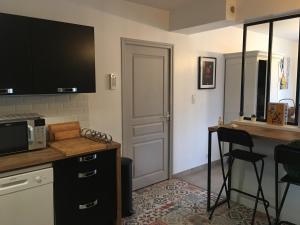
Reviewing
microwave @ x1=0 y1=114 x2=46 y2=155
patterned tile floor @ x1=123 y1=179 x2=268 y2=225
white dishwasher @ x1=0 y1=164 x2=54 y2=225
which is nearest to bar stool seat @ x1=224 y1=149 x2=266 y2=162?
patterned tile floor @ x1=123 y1=179 x2=268 y2=225

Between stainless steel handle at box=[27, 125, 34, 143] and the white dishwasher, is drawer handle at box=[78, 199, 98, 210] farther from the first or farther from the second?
stainless steel handle at box=[27, 125, 34, 143]

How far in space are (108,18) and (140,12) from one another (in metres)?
0.52

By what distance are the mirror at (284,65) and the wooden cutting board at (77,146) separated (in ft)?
8.68

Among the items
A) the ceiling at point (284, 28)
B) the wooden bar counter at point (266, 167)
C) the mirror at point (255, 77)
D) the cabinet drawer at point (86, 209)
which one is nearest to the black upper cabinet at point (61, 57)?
the cabinet drawer at point (86, 209)

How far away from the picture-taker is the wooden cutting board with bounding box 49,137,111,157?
2.27m

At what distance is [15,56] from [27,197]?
1192 mm

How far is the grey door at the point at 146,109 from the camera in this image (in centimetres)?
344

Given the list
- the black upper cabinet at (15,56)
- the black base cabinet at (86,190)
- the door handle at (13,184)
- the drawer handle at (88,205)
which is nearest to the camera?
the door handle at (13,184)

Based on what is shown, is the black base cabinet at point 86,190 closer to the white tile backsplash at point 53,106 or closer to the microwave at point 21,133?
the microwave at point 21,133

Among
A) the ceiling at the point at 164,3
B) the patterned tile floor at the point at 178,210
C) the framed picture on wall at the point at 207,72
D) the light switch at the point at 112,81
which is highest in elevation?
the ceiling at the point at 164,3

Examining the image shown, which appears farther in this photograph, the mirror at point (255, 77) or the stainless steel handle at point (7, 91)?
the mirror at point (255, 77)

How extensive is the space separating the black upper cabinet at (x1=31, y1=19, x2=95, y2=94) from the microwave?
0.96ft

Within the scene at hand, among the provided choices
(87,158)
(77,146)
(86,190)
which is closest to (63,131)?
(77,146)

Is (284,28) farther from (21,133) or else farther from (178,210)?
(21,133)
